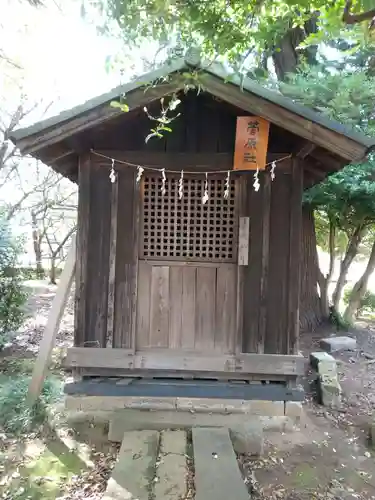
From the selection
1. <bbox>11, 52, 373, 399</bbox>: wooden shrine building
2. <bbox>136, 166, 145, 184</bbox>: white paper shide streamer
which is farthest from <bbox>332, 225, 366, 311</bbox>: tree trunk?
<bbox>136, 166, 145, 184</bbox>: white paper shide streamer

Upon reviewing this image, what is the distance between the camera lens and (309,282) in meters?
11.3

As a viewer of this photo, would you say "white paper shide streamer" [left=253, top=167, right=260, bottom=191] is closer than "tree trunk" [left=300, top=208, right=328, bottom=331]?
Yes

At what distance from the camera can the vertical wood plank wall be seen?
17.4 ft

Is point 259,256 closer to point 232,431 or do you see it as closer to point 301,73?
point 232,431

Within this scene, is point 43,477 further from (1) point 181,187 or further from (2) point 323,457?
(1) point 181,187

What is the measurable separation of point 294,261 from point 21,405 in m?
4.19

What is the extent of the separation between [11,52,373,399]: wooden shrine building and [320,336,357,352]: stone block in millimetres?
4873

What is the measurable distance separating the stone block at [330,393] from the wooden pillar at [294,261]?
7.56 feet

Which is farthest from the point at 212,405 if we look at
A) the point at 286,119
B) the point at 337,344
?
the point at 337,344

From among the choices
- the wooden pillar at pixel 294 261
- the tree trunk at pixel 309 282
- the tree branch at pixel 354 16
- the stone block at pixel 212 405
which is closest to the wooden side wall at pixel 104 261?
the stone block at pixel 212 405

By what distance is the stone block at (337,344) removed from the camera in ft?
31.9

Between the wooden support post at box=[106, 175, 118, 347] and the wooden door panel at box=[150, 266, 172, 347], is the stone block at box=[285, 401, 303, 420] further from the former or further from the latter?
the wooden support post at box=[106, 175, 118, 347]

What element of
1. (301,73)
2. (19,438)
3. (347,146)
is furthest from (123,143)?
(301,73)

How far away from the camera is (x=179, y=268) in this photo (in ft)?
17.7
